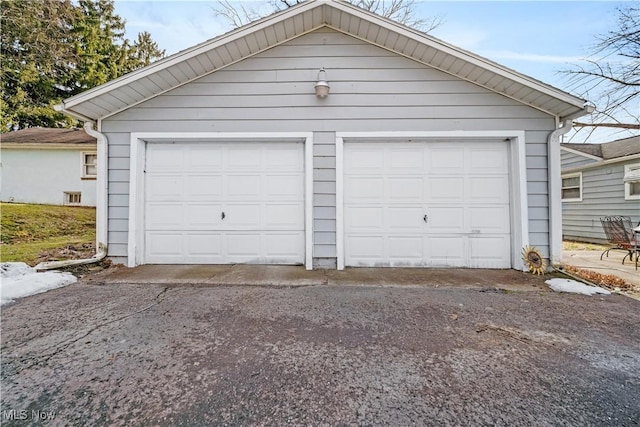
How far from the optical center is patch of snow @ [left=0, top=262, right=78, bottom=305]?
318 cm

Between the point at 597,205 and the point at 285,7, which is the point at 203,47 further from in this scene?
the point at 597,205

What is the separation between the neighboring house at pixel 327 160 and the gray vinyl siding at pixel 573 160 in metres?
7.01

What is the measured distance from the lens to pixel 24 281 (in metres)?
3.48

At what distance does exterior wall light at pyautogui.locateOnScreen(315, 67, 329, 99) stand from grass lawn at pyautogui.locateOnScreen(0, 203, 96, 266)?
5186 mm

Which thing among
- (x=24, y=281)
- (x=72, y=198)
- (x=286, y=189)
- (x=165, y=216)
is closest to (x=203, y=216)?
(x=165, y=216)

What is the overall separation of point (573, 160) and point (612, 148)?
1285 millimetres

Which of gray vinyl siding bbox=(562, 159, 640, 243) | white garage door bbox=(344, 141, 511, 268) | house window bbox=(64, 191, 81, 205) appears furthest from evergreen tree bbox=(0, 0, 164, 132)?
gray vinyl siding bbox=(562, 159, 640, 243)

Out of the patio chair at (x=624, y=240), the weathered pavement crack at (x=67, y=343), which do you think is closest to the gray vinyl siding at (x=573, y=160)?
the patio chair at (x=624, y=240)

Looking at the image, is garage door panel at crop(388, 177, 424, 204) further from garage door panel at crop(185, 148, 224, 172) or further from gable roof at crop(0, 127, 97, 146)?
gable roof at crop(0, 127, 97, 146)

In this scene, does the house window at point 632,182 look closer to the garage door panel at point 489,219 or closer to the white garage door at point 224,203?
the garage door panel at point 489,219

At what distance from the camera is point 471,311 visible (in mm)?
2877

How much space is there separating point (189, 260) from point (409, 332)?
3808mm

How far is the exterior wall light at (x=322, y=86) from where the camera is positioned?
171 inches

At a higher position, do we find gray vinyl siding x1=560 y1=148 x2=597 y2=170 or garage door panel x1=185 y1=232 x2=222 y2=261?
gray vinyl siding x1=560 y1=148 x2=597 y2=170
